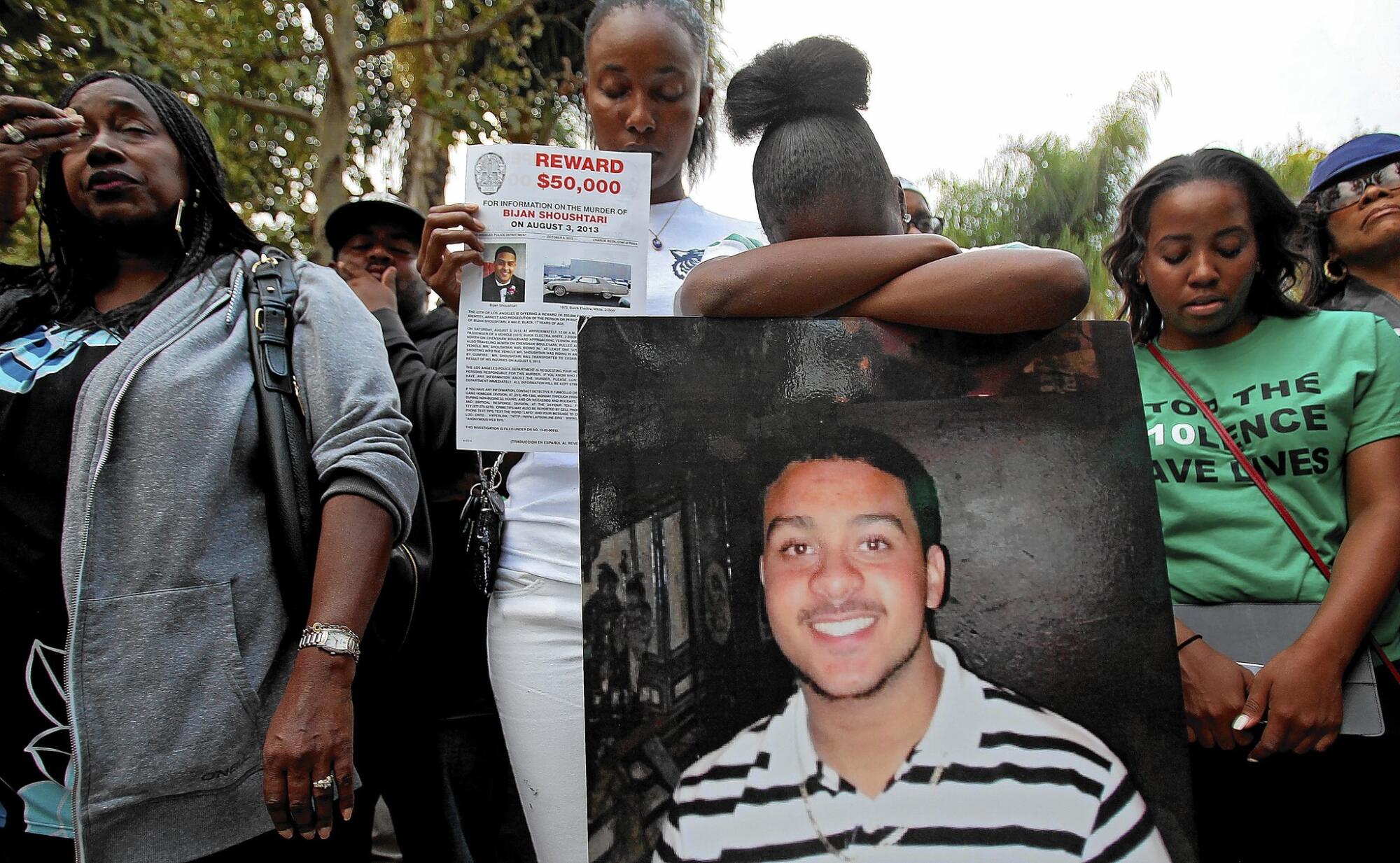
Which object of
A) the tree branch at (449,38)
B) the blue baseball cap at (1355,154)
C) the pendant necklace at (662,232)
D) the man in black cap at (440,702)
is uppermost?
the tree branch at (449,38)

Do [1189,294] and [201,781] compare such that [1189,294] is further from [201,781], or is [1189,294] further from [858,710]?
[201,781]

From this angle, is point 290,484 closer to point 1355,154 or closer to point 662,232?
point 662,232

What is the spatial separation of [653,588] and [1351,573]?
1.27 m

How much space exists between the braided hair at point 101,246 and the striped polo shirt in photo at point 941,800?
145cm

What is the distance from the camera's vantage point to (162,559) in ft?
4.98

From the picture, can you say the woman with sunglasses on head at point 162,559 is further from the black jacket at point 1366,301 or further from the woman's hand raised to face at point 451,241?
the black jacket at point 1366,301

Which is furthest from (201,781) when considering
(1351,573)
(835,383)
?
(1351,573)

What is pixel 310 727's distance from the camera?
4.79 feet

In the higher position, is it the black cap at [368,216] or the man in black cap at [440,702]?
the black cap at [368,216]

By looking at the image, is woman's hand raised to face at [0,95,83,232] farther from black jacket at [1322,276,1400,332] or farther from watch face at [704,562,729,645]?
black jacket at [1322,276,1400,332]

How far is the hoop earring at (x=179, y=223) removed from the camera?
187 cm

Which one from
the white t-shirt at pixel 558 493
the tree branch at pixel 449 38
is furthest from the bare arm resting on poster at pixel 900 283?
the tree branch at pixel 449 38

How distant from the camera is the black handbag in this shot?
162 centimetres

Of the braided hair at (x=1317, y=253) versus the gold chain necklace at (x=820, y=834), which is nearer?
the gold chain necklace at (x=820, y=834)
